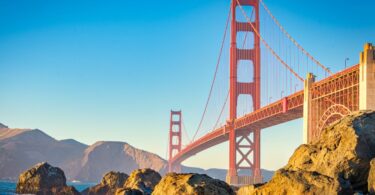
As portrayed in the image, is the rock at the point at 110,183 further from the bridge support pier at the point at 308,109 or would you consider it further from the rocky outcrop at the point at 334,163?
the rocky outcrop at the point at 334,163

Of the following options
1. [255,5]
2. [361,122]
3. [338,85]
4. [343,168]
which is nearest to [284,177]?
[343,168]

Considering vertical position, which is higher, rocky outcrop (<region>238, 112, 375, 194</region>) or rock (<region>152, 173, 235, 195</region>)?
rocky outcrop (<region>238, 112, 375, 194</region>)

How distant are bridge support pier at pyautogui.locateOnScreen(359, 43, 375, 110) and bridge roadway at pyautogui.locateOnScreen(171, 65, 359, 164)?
1.57 metres

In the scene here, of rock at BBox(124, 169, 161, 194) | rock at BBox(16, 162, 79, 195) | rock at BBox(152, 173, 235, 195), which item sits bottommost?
rock at BBox(16, 162, 79, 195)

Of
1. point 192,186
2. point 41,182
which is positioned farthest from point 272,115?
point 192,186

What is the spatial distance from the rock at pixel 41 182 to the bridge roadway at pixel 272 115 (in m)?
20.0

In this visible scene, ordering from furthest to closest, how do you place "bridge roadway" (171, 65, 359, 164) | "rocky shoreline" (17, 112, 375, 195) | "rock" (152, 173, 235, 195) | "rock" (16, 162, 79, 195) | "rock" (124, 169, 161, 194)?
"rock" (16, 162, 79, 195) → "bridge roadway" (171, 65, 359, 164) → "rock" (124, 169, 161, 194) → "rock" (152, 173, 235, 195) → "rocky shoreline" (17, 112, 375, 195)

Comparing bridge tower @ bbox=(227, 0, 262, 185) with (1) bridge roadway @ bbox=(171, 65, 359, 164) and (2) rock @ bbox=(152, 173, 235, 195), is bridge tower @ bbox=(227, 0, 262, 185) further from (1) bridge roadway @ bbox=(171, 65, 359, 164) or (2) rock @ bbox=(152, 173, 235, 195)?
(2) rock @ bbox=(152, 173, 235, 195)

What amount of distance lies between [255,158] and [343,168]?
185ft

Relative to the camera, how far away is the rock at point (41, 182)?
5456cm

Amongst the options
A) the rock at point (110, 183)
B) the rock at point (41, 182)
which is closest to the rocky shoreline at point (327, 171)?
the rock at point (110, 183)

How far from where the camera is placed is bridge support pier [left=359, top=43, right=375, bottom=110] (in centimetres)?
3581

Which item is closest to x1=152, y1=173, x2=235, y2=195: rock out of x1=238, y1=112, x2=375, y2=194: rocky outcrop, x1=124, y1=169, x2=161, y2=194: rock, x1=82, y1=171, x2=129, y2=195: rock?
x1=238, y1=112, x2=375, y2=194: rocky outcrop

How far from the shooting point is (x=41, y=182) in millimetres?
55344
